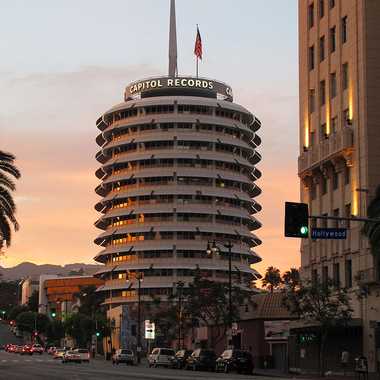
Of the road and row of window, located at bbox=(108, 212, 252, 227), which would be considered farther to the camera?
row of window, located at bbox=(108, 212, 252, 227)

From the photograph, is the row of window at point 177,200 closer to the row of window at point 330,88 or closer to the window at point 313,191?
the row of window at point 330,88

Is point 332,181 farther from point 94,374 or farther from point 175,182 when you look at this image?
point 175,182

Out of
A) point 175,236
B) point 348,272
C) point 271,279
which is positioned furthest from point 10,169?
point 271,279

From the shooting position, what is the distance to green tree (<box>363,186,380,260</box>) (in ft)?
166

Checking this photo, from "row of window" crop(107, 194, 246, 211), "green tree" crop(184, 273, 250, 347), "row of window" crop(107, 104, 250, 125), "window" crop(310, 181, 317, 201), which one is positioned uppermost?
"row of window" crop(107, 104, 250, 125)

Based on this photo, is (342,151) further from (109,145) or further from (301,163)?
(109,145)

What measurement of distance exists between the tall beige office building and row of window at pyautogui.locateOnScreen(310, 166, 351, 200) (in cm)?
7

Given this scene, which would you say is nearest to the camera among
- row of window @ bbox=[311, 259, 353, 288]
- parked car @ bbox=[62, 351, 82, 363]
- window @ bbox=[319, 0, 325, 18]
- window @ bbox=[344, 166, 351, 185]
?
row of window @ bbox=[311, 259, 353, 288]

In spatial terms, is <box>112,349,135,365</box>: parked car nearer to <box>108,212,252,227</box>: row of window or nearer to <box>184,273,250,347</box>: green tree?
<box>184,273,250,347</box>: green tree

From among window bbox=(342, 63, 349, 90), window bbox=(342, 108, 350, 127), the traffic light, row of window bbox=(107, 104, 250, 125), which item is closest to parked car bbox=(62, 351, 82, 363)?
window bbox=(342, 108, 350, 127)

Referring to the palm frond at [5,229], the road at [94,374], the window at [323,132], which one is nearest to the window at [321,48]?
the window at [323,132]

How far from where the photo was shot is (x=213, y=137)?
178875 mm

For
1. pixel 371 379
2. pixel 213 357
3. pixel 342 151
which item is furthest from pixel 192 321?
pixel 371 379

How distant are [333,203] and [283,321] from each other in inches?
792
